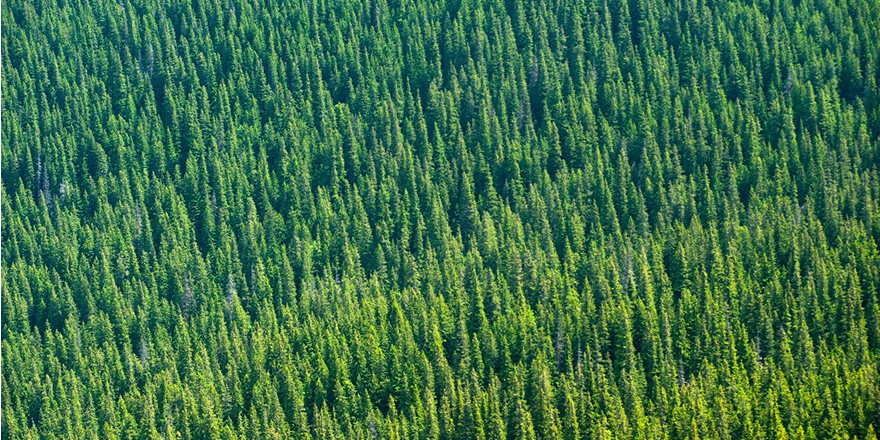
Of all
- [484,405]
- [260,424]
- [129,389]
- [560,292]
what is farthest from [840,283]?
[129,389]

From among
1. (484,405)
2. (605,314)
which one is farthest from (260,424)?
(605,314)

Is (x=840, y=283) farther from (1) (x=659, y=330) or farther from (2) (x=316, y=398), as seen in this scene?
(2) (x=316, y=398)

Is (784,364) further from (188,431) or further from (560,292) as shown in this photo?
(188,431)

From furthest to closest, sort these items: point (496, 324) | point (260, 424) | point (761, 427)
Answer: point (496, 324) < point (260, 424) < point (761, 427)

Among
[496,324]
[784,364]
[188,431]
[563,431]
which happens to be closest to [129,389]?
[188,431]

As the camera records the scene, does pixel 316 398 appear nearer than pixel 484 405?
No

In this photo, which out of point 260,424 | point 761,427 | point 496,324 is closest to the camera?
point 761,427

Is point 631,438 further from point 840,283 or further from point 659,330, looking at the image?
point 840,283

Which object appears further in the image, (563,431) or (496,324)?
(496,324)
